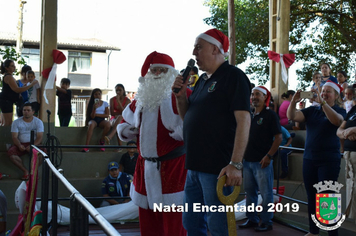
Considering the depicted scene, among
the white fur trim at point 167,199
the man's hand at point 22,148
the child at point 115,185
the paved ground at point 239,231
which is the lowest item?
the paved ground at point 239,231

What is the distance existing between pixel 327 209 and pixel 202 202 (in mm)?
2273

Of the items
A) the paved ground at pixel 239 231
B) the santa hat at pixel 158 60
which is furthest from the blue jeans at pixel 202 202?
the paved ground at pixel 239 231

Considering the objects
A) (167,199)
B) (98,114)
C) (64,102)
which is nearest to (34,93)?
(64,102)

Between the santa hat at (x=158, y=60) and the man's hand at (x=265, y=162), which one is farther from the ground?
the santa hat at (x=158, y=60)

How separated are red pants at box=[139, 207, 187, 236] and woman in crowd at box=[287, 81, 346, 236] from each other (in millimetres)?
1760

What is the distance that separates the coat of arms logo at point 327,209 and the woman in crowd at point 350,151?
0.16 metres

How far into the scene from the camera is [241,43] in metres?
14.1

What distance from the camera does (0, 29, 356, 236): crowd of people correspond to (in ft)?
8.11

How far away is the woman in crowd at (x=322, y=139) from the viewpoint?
13.5 feet

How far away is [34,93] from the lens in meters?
8.21

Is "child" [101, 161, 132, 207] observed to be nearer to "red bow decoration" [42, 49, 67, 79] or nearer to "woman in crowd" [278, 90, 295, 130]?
"red bow decoration" [42, 49, 67, 79]

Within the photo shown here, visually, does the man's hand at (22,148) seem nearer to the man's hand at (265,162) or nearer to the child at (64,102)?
the child at (64,102)

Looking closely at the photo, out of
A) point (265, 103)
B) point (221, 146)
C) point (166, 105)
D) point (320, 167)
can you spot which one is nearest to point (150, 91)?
point (166, 105)

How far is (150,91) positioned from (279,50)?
24.4ft
